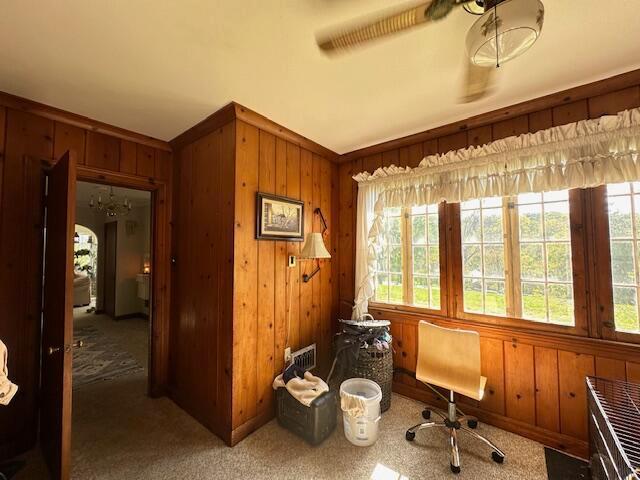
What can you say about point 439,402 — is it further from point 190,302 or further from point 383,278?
point 190,302

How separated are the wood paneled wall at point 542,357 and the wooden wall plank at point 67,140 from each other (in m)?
2.86

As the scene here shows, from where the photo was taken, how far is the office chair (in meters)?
1.83

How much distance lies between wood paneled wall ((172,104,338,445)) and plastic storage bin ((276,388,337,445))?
191 mm

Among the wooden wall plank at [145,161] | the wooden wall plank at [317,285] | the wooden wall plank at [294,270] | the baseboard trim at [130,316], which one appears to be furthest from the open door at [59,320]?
the baseboard trim at [130,316]

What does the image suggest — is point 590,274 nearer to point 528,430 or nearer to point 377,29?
point 528,430

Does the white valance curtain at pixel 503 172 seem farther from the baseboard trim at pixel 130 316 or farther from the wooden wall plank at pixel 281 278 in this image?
the baseboard trim at pixel 130 316

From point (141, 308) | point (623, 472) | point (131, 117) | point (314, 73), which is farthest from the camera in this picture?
point (141, 308)

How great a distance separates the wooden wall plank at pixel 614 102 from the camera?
5.64ft

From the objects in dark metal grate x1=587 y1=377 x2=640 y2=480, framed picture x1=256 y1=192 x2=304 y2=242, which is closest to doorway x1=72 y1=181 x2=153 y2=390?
framed picture x1=256 y1=192 x2=304 y2=242

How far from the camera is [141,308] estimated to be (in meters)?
5.59

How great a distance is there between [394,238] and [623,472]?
2031 mm

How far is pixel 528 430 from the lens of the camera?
200 centimetres

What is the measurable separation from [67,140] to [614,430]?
3827 mm

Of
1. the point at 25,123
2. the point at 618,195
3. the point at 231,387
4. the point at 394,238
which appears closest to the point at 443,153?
the point at 394,238
